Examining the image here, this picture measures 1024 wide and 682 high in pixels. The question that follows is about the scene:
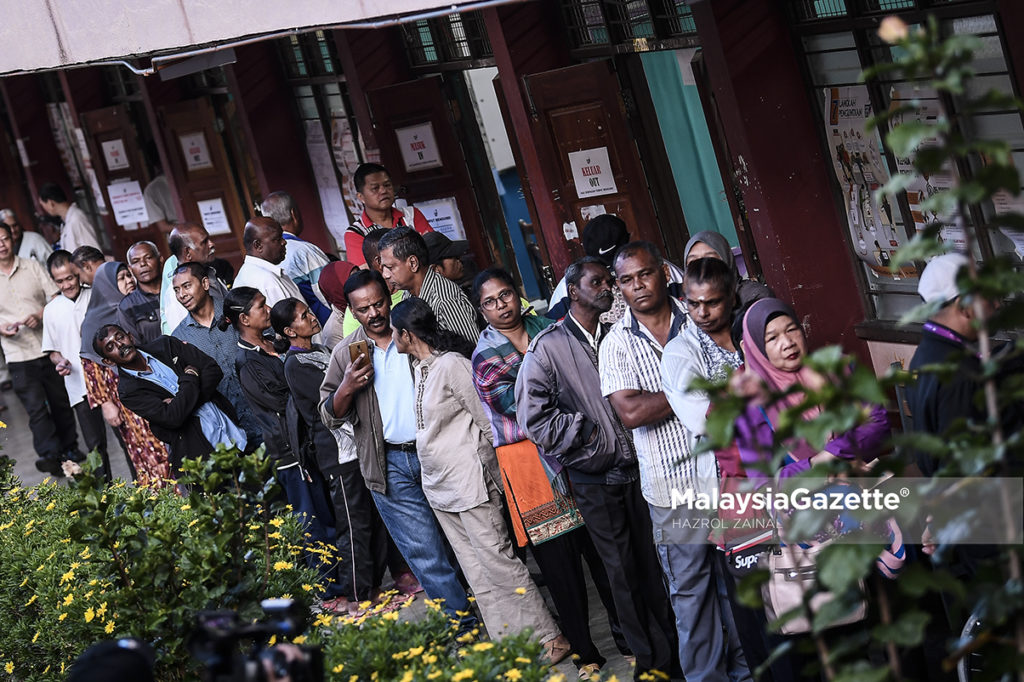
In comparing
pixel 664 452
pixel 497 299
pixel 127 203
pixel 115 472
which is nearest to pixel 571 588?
pixel 664 452

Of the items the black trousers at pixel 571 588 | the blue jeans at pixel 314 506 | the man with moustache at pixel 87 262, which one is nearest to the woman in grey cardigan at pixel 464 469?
the black trousers at pixel 571 588

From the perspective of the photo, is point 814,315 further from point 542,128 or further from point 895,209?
point 542,128

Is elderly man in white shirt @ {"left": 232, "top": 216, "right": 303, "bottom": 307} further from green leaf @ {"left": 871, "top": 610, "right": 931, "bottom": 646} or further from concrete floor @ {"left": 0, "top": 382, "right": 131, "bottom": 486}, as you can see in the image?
green leaf @ {"left": 871, "top": 610, "right": 931, "bottom": 646}

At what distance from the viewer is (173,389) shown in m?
7.32

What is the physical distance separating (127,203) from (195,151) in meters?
2.08

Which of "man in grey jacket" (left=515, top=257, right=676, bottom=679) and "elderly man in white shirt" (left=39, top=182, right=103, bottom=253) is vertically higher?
"elderly man in white shirt" (left=39, top=182, right=103, bottom=253)

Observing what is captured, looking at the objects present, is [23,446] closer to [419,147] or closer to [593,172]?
[419,147]

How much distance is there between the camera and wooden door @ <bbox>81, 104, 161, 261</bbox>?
15328 mm

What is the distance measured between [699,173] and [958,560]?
4387 mm

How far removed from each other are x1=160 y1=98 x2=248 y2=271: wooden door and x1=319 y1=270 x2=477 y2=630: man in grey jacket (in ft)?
26.5

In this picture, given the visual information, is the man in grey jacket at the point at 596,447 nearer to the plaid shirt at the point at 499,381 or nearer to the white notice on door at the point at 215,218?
the plaid shirt at the point at 499,381

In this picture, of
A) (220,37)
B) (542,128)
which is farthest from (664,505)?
(542,128)

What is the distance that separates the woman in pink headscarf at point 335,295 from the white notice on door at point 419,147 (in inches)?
106

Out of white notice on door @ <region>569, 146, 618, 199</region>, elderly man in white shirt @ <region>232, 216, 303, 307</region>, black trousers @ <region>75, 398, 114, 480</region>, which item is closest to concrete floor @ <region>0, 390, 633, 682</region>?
black trousers @ <region>75, 398, 114, 480</region>
